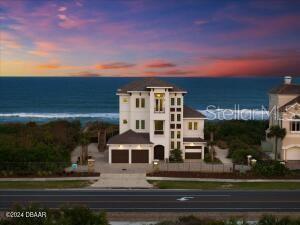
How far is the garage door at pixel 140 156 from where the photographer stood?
162 ft

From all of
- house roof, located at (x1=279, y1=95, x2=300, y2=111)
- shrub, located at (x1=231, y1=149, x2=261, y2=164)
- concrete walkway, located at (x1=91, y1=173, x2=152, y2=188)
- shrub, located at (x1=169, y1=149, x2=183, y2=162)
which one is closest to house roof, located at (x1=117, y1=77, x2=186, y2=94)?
shrub, located at (x1=169, y1=149, x2=183, y2=162)

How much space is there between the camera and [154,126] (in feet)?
168

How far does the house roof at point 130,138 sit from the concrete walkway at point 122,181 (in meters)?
6.60

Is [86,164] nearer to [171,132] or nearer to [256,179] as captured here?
[171,132]

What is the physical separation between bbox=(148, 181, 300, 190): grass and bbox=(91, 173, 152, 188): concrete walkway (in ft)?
4.04

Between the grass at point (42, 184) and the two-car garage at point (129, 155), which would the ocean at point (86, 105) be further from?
the grass at point (42, 184)

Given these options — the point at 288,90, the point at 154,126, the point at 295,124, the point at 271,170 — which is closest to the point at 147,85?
the point at 154,126

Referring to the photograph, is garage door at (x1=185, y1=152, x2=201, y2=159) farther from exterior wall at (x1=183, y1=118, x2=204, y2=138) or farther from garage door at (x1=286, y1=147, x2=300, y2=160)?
garage door at (x1=286, y1=147, x2=300, y2=160)

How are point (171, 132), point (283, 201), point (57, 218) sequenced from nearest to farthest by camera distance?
point (57, 218) → point (283, 201) → point (171, 132)

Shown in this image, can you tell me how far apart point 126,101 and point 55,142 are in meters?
8.83

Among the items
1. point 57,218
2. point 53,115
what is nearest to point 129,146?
point 57,218

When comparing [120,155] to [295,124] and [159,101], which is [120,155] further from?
[295,124]

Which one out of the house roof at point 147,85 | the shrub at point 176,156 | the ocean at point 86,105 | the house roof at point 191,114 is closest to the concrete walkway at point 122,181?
the shrub at point 176,156

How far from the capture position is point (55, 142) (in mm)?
52125
